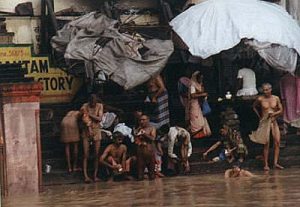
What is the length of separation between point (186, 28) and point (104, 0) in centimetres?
278

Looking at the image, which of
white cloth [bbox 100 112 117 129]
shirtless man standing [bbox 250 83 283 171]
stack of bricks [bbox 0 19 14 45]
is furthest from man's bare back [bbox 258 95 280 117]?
stack of bricks [bbox 0 19 14 45]

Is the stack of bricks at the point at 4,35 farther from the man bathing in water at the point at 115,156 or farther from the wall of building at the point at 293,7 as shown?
the wall of building at the point at 293,7

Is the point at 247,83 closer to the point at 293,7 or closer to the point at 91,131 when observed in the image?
the point at 293,7

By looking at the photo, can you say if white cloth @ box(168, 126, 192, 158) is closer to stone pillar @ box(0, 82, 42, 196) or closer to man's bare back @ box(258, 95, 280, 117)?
man's bare back @ box(258, 95, 280, 117)

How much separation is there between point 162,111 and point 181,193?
3.53 m

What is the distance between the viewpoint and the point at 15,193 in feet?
44.7

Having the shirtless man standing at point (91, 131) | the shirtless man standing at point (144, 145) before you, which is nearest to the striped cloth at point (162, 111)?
the shirtless man standing at point (144, 145)

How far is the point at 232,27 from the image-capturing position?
16328 mm

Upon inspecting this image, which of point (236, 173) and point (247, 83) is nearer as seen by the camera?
point (236, 173)

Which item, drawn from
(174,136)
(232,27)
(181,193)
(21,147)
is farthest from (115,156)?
(232,27)

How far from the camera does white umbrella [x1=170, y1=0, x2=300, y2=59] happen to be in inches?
635

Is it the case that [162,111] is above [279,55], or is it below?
below

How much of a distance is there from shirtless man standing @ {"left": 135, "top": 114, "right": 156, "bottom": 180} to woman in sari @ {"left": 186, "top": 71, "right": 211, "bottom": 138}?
1.38 metres

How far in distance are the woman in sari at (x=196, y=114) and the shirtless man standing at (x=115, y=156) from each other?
1.90m
